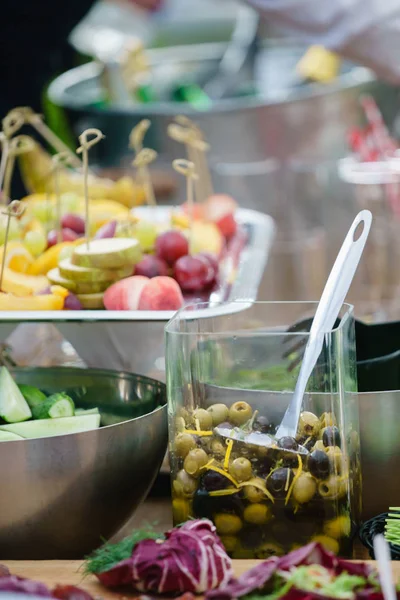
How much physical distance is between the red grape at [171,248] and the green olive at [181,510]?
522 mm

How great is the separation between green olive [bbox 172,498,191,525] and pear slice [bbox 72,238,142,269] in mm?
426

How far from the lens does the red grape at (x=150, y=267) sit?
3.98 feet

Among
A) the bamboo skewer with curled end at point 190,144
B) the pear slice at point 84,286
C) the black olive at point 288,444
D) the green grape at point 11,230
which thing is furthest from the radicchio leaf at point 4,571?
the bamboo skewer with curled end at point 190,144

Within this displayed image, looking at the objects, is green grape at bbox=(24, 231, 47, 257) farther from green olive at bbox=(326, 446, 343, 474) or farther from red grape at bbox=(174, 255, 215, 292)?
green olive at bbox=(326, 446, 343, 474)

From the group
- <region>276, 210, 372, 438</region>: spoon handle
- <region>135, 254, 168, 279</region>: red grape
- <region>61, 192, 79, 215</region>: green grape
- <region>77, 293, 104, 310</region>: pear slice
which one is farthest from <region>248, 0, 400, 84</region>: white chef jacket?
<region>276, 210, 372, 438</region>: spoon handle

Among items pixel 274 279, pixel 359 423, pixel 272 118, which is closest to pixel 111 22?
pixel 272 118

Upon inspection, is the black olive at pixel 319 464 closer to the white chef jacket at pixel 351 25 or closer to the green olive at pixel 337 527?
the green olive at pixel 337 527

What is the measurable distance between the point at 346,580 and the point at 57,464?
0.29 meters

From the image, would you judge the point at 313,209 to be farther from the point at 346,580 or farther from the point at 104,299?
the point at 346,580

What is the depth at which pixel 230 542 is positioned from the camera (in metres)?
0.80

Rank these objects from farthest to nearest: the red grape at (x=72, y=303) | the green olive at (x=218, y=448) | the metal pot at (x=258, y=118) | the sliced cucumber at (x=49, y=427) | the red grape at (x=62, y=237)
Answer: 1. the metal pot at (x=258, y=118)
2. the red grape at (x=62, y=237)
3. the red grape at (x=72, y=303)
4. the sliced cucumber at (x=49, y=427)
5. the green olive at (x=218, y=448)

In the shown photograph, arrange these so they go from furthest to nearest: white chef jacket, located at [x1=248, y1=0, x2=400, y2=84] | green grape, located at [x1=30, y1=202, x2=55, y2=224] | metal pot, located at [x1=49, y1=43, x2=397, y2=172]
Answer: metal pot, located at [x1=49, y1=43, x2=397, y2=172]
white chef jacket, located at [x1=248, y1=0, x2=400, y2=84]
green grape, located at [x1=30, y1=202, x2=55, y2=224]

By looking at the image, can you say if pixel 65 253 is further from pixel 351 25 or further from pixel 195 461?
pixel 351 25

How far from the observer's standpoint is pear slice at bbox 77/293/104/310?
1.17m
